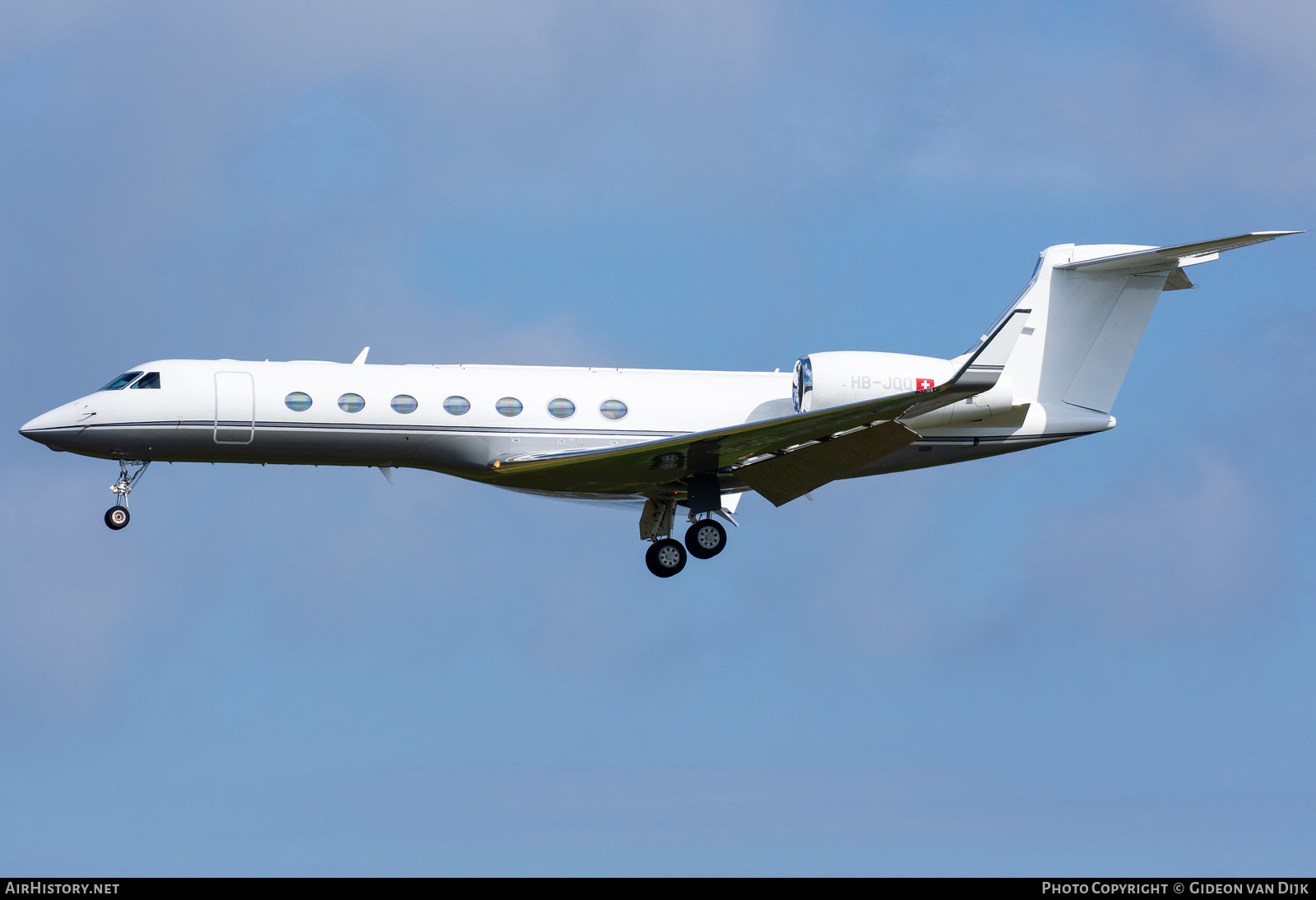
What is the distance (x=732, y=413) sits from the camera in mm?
26625

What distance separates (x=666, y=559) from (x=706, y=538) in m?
0.80

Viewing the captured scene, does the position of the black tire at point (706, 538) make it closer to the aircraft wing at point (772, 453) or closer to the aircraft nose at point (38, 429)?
the aircraft wing at point (772, 453)

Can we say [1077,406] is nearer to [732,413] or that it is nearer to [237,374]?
[732,413]

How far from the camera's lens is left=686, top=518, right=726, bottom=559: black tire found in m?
26.8

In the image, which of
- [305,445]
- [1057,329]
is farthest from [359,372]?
[1057,329]

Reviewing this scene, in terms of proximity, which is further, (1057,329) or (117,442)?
(1057,329)

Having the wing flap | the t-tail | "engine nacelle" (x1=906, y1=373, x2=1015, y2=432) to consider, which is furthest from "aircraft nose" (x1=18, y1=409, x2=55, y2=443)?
the t-tail

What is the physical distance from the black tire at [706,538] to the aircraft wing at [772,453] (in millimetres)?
880

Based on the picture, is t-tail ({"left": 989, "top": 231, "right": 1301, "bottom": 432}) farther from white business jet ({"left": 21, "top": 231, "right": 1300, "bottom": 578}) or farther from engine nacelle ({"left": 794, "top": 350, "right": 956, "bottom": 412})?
engine nacelle ({"left": 794, "top": 350, "right": 956, "bottom": 412})

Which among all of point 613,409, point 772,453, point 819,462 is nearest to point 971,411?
point 819,462

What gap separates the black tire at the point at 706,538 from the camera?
1054 inches

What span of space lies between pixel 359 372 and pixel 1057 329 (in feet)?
38.4
